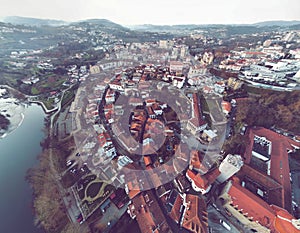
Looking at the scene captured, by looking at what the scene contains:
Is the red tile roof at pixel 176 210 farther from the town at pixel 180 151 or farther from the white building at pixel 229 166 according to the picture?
the white building at pixel 229 166

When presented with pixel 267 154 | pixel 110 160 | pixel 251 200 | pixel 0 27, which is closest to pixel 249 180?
pixel 251 200

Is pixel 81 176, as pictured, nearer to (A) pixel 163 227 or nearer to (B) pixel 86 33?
(A) pixel 163 227

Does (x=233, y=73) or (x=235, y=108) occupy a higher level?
(x=233, y=73)

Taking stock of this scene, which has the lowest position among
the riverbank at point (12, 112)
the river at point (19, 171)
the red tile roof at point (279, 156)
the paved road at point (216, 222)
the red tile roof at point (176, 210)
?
the river at point (19, 171)

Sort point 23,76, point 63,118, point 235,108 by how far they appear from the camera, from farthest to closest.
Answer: point 23,76
point 63,118
point 235,108

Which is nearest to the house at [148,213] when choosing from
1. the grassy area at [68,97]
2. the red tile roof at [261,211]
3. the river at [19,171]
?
the red tile roof at [261,211]

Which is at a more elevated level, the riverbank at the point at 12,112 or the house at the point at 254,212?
the house at the point at 254,212

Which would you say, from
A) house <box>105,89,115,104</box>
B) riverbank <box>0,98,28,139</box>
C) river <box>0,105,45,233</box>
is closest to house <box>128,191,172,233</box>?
river <box>0,105,45,233</box>

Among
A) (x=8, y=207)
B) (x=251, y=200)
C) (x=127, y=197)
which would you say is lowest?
(x=8, y=207)

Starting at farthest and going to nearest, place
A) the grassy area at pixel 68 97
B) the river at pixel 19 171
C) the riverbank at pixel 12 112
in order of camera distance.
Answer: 1. the grassy area at pixel 68 97
2. the riverbank at pixel 12 112
3. the river at pixel 19 171
